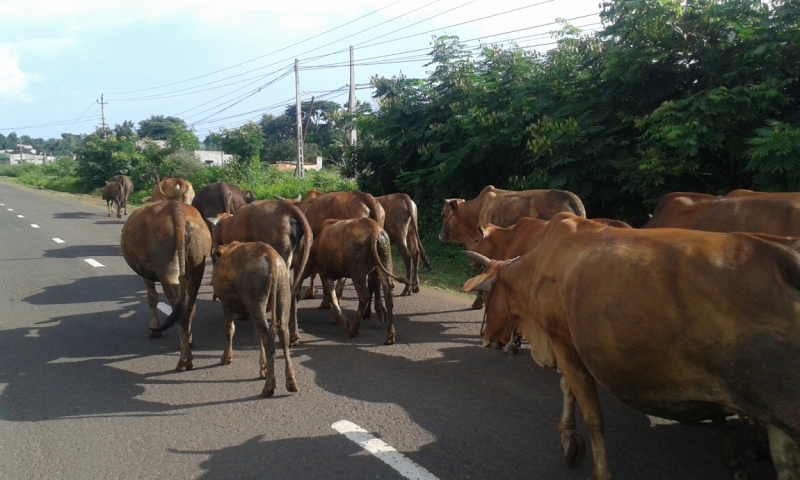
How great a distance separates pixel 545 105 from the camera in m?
12.6

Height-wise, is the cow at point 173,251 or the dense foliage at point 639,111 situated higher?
the dense foliage at point 639,111

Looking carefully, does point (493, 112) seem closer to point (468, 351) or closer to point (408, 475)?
point (468, 351)

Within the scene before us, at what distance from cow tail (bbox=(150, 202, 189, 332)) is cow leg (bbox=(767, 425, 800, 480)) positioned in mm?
5578

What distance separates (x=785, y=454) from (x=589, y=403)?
1.17m

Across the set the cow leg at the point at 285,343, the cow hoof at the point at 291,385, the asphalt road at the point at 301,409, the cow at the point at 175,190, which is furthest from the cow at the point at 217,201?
the cow hoof at the point at 291,385

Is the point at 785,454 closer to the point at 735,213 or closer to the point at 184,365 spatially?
the point at 735,213

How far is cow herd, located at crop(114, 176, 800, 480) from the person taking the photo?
2996mm

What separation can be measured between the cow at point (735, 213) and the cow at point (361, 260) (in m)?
3.01

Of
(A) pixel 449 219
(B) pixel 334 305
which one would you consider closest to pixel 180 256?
(B) pixel 334 305

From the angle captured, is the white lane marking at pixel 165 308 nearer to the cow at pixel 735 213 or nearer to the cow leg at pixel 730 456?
the cow at pixel 735 213

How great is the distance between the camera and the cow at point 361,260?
786 cm

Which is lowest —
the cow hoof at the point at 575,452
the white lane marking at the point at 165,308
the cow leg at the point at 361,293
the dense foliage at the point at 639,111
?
the white lane marking at the point at 165,308

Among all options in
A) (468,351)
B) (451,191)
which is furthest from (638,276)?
(451,191)

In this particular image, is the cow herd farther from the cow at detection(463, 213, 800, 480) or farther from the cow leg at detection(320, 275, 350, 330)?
the cow leg at detection(320, 275, 350, 330)
